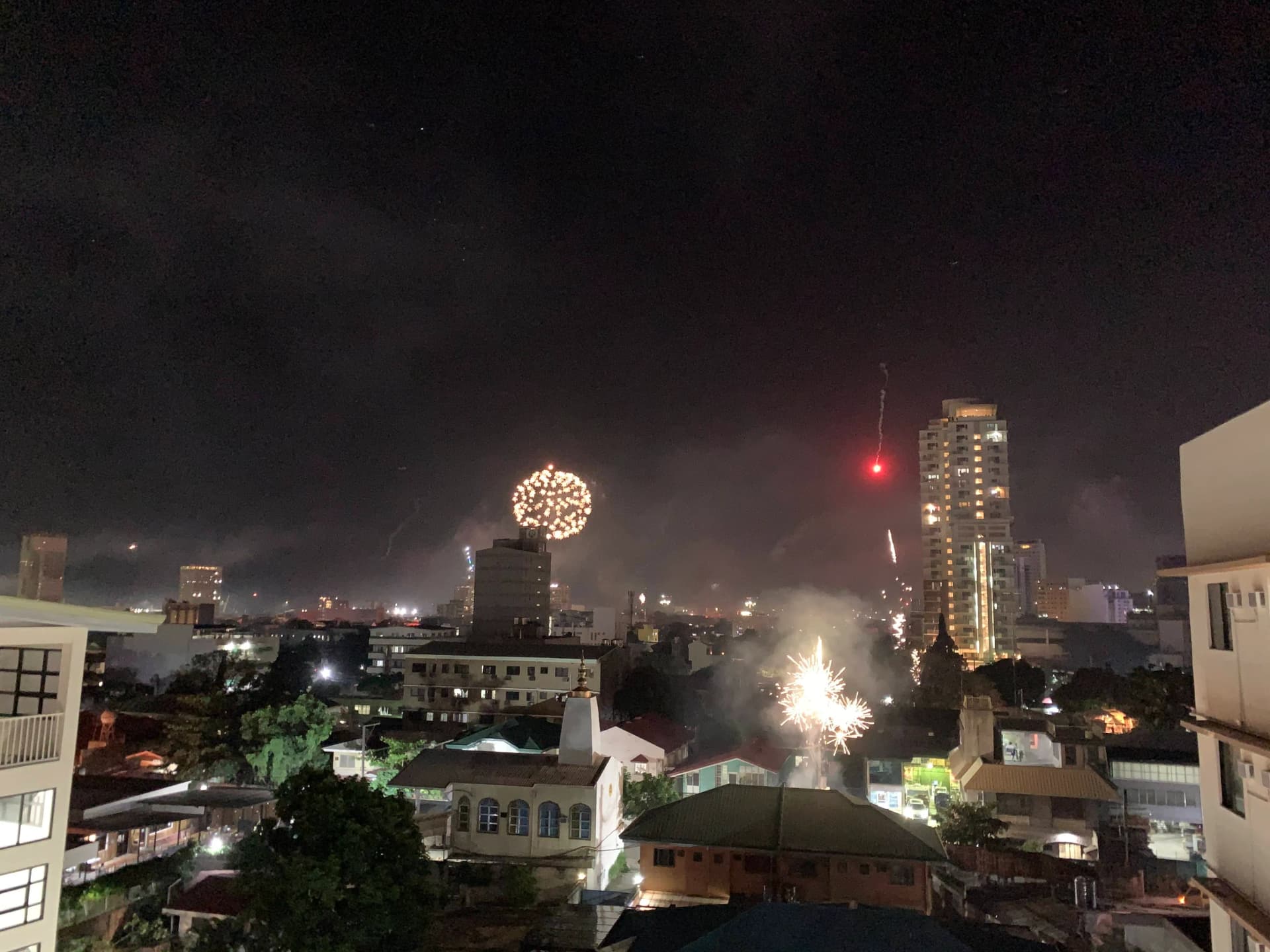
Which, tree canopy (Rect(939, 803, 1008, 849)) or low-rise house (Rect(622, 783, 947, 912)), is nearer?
low-rise house (Rect(622, 783, 947, 912))

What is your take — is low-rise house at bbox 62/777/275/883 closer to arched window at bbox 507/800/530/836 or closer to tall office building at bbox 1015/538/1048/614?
arched window at bbox 507/800/530/836

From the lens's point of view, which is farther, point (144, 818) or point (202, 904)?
point (144, 818)

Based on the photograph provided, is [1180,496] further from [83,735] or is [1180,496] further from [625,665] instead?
[625,665]

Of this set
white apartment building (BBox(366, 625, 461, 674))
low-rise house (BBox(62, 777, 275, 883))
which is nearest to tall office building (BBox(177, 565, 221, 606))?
white apartment building (BBox(366, 625, 461, 674))

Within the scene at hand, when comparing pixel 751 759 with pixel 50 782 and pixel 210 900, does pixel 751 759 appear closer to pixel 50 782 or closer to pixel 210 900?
pixel 210 900

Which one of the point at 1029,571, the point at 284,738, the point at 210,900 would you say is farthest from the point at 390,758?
the point at 1029,571

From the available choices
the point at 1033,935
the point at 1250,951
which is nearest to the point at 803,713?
the point at 1033,935
